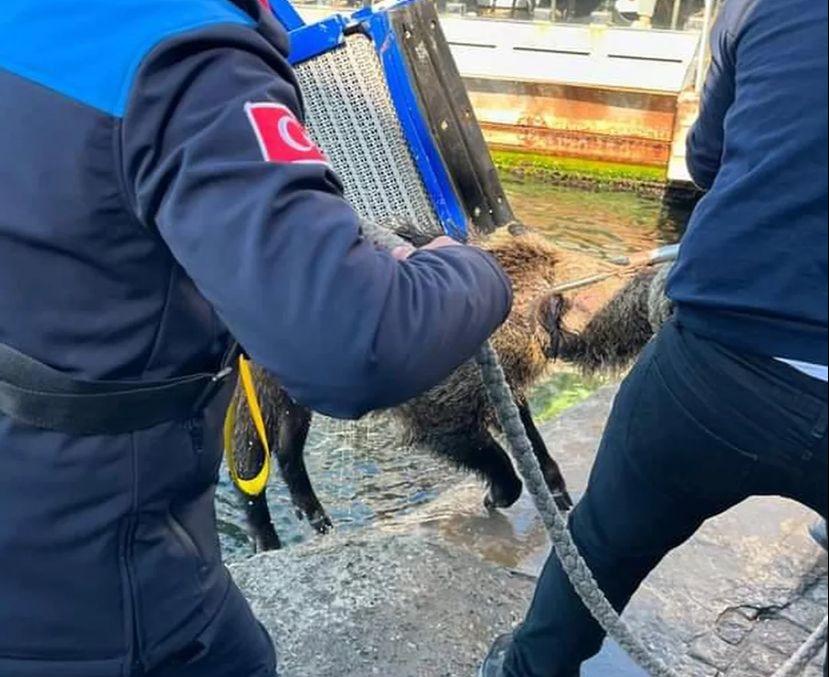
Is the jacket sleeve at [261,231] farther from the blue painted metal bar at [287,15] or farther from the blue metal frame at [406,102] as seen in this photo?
the blue metal frame at [406,102]

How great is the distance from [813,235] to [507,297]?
449mm

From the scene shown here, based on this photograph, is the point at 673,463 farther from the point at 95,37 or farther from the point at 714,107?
the point at 95,37

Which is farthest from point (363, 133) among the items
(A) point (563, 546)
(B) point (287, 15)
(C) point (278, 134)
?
(C) point (278, 134)

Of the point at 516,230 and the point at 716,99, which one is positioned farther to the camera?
the point at 516,230

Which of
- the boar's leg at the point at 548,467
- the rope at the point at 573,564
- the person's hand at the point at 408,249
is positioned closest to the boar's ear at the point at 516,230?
the boar's leg at the point at 548,467

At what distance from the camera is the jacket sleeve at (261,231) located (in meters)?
1.12

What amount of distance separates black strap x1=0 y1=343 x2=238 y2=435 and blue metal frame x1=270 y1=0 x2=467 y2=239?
286cm

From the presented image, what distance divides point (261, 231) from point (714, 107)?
1374 millimetres

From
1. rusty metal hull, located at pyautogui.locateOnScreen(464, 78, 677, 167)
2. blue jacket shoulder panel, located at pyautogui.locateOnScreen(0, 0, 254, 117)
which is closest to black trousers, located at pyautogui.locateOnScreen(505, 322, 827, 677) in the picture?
blue jacket shoulder panel, located at pyautogui.locateOnScreen(0, 0, 254, 117)

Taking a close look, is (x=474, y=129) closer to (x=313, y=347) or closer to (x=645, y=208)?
(x=313, y=347)

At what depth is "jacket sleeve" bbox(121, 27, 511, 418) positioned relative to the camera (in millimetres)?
1120

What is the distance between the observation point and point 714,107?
2.17m

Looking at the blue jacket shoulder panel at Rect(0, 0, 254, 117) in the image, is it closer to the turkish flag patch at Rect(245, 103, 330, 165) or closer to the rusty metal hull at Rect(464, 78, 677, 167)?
the turkish flag patch at Rect(245, 103, 330, 165)

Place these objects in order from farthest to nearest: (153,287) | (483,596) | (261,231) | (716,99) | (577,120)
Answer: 1. (577,120)
2. (483,596)
3. (716,99)
4. (153,287)
5. (261,231)
